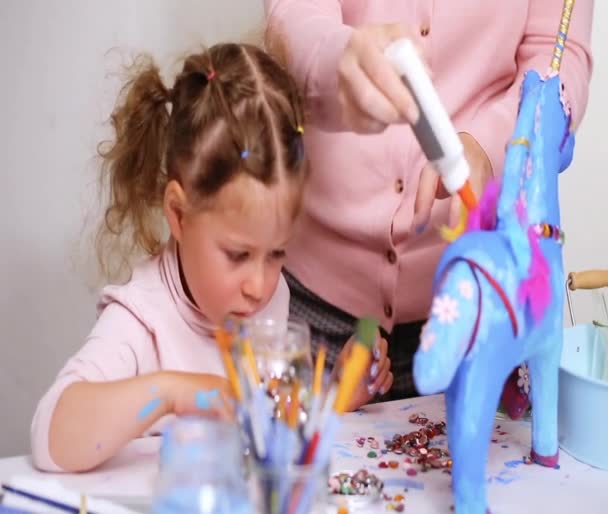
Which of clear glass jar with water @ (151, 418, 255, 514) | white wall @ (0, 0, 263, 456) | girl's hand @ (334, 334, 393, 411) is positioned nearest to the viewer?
clear glass jar with water @ (151, 418, 255, 514)

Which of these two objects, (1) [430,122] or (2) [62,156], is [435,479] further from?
(2) [62,156]

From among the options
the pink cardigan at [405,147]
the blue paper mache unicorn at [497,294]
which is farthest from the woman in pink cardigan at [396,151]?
the blue paper mache unicorn at [497,294]

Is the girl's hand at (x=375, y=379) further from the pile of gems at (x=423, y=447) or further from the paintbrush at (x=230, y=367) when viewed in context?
the paintbrush at (x=230, y=367)

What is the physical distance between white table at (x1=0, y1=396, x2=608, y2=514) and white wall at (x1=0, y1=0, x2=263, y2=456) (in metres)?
0.56

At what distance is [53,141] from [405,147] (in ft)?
1.88

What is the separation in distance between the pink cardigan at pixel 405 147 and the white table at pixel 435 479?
17cm

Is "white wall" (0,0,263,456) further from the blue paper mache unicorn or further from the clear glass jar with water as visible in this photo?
the clear glass jar with water

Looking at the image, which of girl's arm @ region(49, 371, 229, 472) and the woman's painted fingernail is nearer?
girl's arm @ region(49, 371, 229, 472)

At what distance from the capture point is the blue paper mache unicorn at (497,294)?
18.9 inches

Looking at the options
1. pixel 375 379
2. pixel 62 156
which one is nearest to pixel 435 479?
pixel 375 379

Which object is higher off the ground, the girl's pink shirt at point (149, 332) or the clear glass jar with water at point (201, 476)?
the clear glass jar with water at point (201, 476)

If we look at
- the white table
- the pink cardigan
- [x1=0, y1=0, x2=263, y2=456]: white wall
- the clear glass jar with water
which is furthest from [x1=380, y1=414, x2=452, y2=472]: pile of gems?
[x1=0, y1=0, x2=263, y2=456]: white wall

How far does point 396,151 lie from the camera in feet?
2.51

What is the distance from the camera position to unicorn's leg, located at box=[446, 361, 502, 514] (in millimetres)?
501
